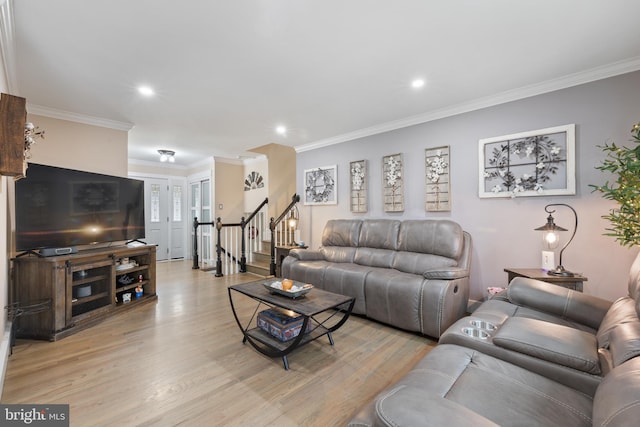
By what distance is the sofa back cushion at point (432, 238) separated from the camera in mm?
2908

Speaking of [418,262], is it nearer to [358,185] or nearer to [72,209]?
[358,185]

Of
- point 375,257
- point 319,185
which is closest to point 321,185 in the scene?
point 319,185

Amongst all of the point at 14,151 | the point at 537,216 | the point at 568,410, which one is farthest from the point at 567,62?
the point at 14,151

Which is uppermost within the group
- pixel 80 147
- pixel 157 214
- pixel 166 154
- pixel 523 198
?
pixel 166 154

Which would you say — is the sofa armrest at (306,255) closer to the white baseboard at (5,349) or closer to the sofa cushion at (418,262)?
the sofa cushion at (418,262)

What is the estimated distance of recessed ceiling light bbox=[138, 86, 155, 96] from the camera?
2.68 metres

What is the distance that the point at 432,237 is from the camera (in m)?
3.07

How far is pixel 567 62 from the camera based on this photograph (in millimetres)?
2281

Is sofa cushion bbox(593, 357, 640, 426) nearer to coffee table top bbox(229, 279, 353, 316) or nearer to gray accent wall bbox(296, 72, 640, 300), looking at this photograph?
coffee table top bbox(229, 279, 353, 316)

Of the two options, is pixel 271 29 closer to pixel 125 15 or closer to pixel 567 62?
pixel 125 15

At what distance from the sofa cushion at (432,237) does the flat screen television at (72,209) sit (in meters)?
3.56

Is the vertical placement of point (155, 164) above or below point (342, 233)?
above

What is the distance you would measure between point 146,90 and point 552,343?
3.76 metres

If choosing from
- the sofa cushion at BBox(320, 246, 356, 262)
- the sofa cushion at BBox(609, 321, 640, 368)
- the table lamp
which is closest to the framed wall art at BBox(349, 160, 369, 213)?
the sofa cushion at BBox(320, 246, 356, 262)
